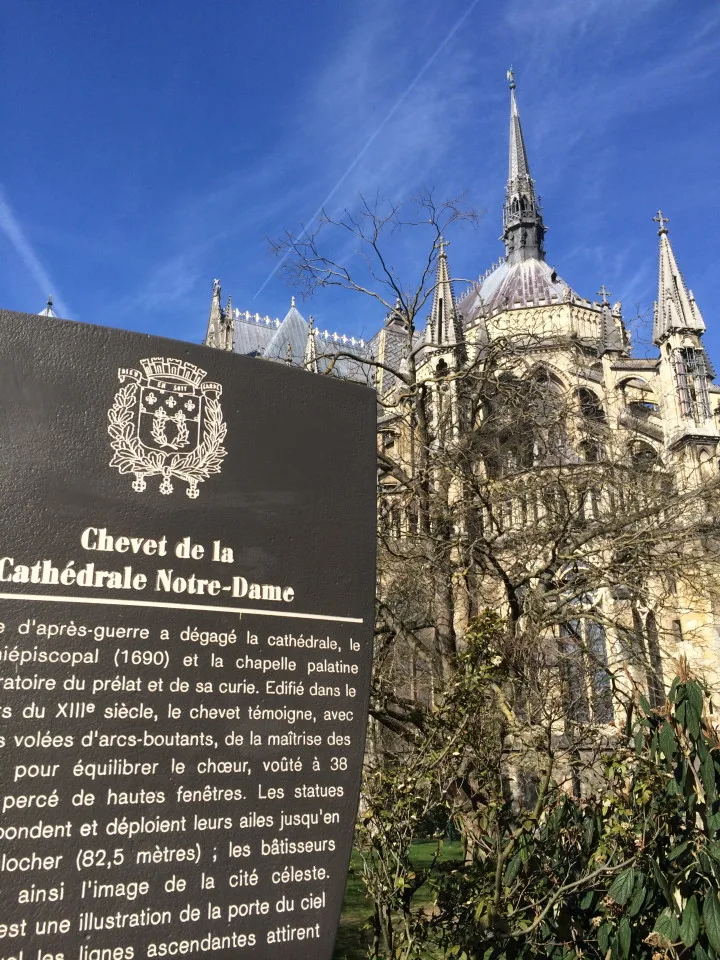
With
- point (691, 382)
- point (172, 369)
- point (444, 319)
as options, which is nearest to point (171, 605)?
point (172, 369)

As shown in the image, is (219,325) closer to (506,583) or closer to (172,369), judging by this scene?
(506,583)

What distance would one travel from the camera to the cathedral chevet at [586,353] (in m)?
14.3

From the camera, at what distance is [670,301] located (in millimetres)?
27969

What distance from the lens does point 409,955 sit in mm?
5184

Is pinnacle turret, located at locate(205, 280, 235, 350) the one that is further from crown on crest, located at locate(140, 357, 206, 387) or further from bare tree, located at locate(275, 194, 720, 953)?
crown on crest, located at locate(140, 357, 206, 387)

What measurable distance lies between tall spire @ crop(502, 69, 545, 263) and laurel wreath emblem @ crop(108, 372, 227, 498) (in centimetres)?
3954

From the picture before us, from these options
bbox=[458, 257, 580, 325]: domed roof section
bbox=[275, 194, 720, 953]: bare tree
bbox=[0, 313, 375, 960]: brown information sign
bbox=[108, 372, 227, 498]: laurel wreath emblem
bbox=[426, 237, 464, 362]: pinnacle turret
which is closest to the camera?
bbox=[0, 313, 375, 960]: brown information sign

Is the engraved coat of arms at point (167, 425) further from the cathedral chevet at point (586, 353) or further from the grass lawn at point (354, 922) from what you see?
the cathedral chevet at point (586, 353)

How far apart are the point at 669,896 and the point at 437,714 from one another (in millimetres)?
2250

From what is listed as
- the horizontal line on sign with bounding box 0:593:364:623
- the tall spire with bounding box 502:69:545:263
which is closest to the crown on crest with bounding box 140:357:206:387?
the horizontal line on sign with bounding box 0:593:364:623

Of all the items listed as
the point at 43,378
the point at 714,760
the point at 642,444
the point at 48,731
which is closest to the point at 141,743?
the point at 48,731

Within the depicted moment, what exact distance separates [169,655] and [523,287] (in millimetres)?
36744

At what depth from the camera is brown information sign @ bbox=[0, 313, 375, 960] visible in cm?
231

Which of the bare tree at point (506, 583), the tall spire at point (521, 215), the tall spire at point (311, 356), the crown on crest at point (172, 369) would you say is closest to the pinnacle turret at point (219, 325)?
the tall spire at point (311, 356)
